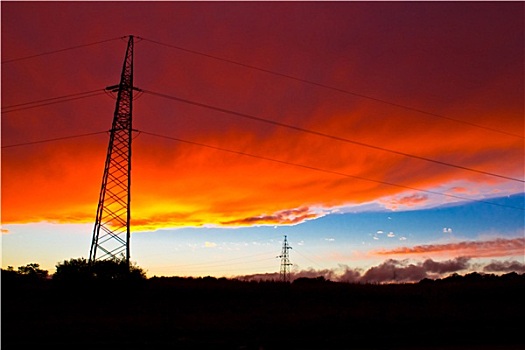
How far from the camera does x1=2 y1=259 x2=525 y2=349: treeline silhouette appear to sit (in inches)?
593

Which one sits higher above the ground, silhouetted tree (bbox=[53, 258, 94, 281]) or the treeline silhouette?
silhouetted tree (bbox=[53, 258, 94, 281])

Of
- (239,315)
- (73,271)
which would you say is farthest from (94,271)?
(239,315)

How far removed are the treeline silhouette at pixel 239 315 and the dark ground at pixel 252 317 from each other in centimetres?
4

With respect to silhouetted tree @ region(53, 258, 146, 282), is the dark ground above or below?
below

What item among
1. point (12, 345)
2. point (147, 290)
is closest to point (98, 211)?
point (147, 290)

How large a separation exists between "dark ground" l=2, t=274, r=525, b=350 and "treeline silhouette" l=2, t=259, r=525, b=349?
39 millimetres

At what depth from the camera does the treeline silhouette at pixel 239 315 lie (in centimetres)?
1505

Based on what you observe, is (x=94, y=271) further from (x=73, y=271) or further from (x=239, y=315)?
(x=239, y=315)

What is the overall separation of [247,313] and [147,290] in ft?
31.2

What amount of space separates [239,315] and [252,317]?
1127mm

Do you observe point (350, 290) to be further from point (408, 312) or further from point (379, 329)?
point (379, 329)

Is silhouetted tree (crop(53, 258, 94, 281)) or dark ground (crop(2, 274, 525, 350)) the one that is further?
silhouetted tree (crop(53, 258, 94, 281))

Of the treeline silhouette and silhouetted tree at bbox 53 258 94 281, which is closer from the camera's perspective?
the treeline silhouette

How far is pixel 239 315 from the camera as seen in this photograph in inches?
844
